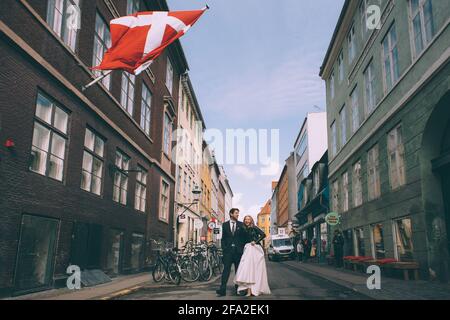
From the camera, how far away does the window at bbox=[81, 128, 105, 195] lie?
47.7ft

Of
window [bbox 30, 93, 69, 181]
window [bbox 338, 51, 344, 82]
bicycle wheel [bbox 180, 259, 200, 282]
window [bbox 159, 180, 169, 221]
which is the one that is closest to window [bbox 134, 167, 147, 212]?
window [bbox 159, 180, 169, 221]

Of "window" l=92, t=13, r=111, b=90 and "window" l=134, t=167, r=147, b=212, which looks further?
"window" l=134, t=167, r=147, b=212

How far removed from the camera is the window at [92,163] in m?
14.5

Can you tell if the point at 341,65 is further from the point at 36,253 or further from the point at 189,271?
the point at 36,253

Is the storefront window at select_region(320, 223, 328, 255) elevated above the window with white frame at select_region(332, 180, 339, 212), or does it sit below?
below

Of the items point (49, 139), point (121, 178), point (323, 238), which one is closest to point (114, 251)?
point (121, 178)

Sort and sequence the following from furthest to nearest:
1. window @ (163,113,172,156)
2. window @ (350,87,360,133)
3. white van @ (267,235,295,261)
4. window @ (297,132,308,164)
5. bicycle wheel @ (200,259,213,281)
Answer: window @ (297,132,308,164) < white van @ (267,235,295,261) < window @ (163,113,172,156) < window @ (350,87,360,133) < bicycle wheel @ (200,259,213,281)

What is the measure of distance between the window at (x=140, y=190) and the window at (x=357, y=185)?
36.7 ft

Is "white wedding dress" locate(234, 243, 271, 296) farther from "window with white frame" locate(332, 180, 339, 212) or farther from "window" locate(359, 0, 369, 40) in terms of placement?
"window with white frame" locate(332, 180, 339, 212)

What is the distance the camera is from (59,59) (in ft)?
40.0

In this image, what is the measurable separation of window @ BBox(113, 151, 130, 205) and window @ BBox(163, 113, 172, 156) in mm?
8035

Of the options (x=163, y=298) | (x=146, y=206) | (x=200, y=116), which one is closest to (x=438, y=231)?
(x=163, y=298)

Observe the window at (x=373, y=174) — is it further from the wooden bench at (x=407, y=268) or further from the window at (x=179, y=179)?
the window at (x=179, y=179)
